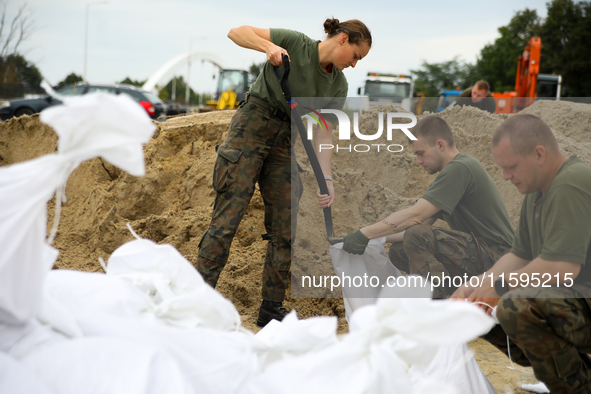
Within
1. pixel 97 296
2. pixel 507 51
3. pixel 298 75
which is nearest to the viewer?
pixel 97 296

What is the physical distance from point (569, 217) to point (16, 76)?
74.3 feet

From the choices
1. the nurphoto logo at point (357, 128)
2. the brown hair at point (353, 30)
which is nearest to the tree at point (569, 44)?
the brown hair at point (353, 30)

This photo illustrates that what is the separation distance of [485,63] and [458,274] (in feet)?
132

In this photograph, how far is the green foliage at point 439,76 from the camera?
153ft

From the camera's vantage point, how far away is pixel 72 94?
39.4ft

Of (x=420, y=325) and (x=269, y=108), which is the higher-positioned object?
(x=269, y=108)

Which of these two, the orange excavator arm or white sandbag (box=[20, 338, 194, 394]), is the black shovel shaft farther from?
the orange excavator arm

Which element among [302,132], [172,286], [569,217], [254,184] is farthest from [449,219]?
[172,286]

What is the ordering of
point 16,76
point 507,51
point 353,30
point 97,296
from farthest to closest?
point 507,51 → point 16,76 → point 353,30 → point 97,296

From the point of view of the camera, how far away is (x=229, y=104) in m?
17.2

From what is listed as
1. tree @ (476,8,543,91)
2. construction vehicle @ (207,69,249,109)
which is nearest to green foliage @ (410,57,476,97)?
tree @ (476,8,543,91)

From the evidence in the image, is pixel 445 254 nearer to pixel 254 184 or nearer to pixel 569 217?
pixel 569 217

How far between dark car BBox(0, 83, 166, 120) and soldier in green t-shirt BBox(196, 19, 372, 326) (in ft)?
30.1

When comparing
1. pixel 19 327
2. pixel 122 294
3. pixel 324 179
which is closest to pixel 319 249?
pixel 324 179
